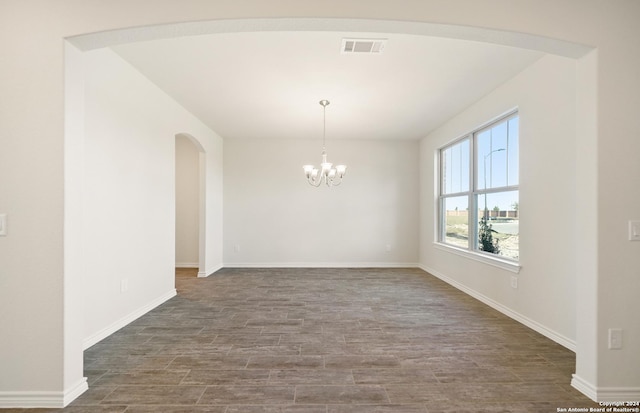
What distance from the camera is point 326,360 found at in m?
2.52

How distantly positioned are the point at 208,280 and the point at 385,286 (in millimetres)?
3034

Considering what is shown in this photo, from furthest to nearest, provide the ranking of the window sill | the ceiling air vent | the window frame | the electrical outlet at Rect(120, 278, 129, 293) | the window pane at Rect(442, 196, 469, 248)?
the window pane at Rect(442, 196, 469, 248) → the window frame → the window sill → the electrical outlet at Rect(120, 278, 129, 293) → the ceiling air vent

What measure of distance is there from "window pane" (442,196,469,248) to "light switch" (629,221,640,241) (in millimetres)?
2852

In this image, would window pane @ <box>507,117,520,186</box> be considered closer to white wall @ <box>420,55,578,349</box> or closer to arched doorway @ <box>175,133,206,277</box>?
white wall @ <box>420,55,578,349</box>

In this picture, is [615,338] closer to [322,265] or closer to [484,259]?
[484,259]

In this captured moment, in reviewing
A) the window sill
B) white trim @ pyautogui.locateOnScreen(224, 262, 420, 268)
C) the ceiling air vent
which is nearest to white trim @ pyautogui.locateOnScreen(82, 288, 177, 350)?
white trim @ pyautogui.locateOnScreen(224, 262, 420, 268)

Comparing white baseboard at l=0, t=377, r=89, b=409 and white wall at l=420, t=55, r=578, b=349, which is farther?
white wall at l=420, t=55, r=578, b=349

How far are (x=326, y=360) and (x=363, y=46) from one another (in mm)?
2766

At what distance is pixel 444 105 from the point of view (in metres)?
4.49

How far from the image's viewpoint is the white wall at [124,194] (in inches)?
111

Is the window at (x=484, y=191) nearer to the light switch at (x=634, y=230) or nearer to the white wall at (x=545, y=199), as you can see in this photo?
the white wall at (x=545, y=199)

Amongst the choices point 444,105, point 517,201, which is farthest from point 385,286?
point 444,105

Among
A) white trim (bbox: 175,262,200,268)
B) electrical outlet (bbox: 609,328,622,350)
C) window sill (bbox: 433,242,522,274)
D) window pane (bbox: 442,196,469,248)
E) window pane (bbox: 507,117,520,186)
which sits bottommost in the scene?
white trim (bbox: 175,262,200,268)

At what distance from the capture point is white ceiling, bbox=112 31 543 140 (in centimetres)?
285
